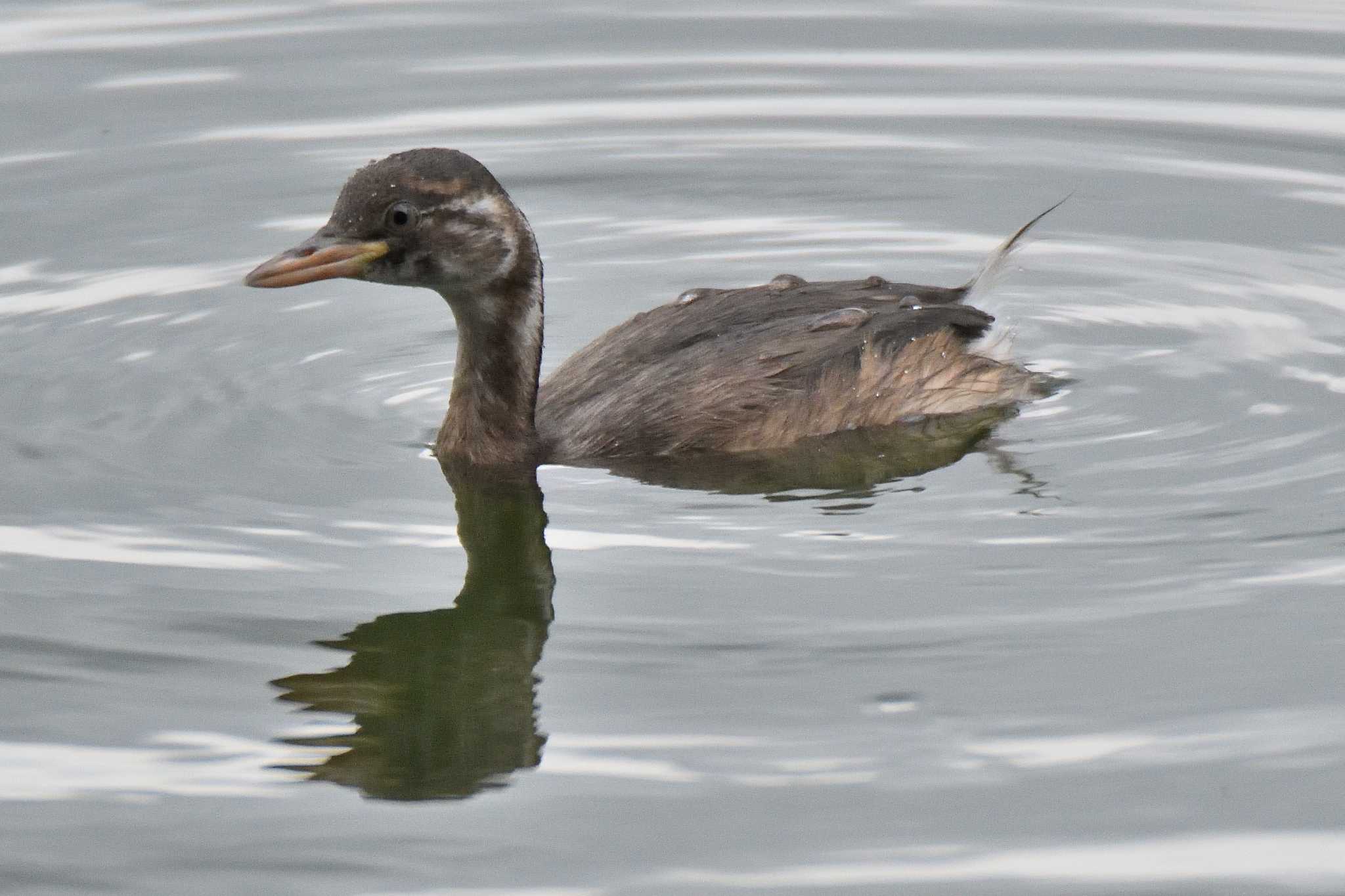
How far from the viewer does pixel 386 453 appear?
8.36m

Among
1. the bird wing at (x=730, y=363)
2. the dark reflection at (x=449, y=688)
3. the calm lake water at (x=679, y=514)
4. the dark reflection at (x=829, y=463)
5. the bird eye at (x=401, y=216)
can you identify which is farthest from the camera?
the bird wing at (x=730, y=363)

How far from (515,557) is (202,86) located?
6515 mm

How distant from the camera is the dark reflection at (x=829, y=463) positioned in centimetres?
800

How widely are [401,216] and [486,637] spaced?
1.77 m

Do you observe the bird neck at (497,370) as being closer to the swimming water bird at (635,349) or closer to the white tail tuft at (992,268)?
the swimming water bird at (635,349)

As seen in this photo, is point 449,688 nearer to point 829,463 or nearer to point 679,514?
point 679,514

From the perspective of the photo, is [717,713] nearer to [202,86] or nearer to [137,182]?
[137,182]

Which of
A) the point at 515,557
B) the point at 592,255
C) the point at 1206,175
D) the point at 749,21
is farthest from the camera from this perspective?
the point at 749,21

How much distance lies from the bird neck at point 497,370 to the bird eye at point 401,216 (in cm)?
52

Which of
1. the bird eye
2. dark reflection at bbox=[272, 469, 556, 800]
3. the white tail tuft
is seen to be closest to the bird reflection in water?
dark reflection at bbox=[272, 469, 556, 800]

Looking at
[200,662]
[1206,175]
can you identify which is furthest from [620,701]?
[1206,175]

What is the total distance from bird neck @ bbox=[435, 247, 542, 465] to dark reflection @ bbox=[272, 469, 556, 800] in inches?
29.4

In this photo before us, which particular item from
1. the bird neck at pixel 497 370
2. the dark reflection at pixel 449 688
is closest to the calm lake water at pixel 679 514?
the dark reflection at pixel 449 688

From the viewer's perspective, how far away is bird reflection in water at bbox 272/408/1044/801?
593 cm
